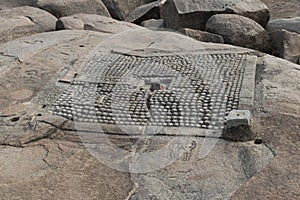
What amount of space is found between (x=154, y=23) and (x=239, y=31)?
1.65m

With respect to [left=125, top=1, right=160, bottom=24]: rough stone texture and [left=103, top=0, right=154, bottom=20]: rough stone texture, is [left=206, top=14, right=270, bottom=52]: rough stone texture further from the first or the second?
[left=103, top=0, right=154, bottom=20]: rough stone texture

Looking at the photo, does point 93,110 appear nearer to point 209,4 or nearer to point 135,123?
point 135,123

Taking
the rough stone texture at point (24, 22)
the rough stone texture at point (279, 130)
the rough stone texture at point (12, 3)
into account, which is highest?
the rough stone texture at point (279, 130)

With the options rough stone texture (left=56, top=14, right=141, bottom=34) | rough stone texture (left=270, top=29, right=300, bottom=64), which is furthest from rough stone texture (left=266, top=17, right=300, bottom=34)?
rough stone texture (left=56, top=14, right=141, bottom=34)

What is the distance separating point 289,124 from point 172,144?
97 cm

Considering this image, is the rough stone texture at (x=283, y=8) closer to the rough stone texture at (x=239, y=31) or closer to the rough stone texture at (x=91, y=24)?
the rough stone texture at (x=239, y=31)

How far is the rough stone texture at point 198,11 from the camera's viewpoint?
7305 millimetres

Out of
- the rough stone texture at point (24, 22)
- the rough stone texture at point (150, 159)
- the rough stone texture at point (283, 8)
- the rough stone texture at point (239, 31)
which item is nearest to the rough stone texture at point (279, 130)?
the rough stone texture at point (150, 159)

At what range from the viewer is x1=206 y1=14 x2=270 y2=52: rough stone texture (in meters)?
6.75

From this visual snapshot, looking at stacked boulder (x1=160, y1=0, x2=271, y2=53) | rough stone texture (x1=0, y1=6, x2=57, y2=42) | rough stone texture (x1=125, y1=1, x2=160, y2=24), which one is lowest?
rough stone texture (x1=125, y1=1, x2=160, y2=24)

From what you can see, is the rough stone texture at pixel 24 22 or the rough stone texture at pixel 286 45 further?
the rough stone texture at pixel 286 45

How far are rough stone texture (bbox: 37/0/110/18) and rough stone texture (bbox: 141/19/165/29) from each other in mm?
688

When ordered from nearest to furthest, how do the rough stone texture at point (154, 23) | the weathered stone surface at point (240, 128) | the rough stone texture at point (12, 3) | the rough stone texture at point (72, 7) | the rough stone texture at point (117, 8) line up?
1. the weathered stone surface at point (240, 128)
2. the rough stone texture at point (72, 7)
3. the rough stone texture at point (154, 23)
4. the rough stone texture at point (12, 3)
5. the rough stone texture at point (117, 8)

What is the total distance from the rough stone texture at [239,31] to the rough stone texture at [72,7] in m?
1.99
